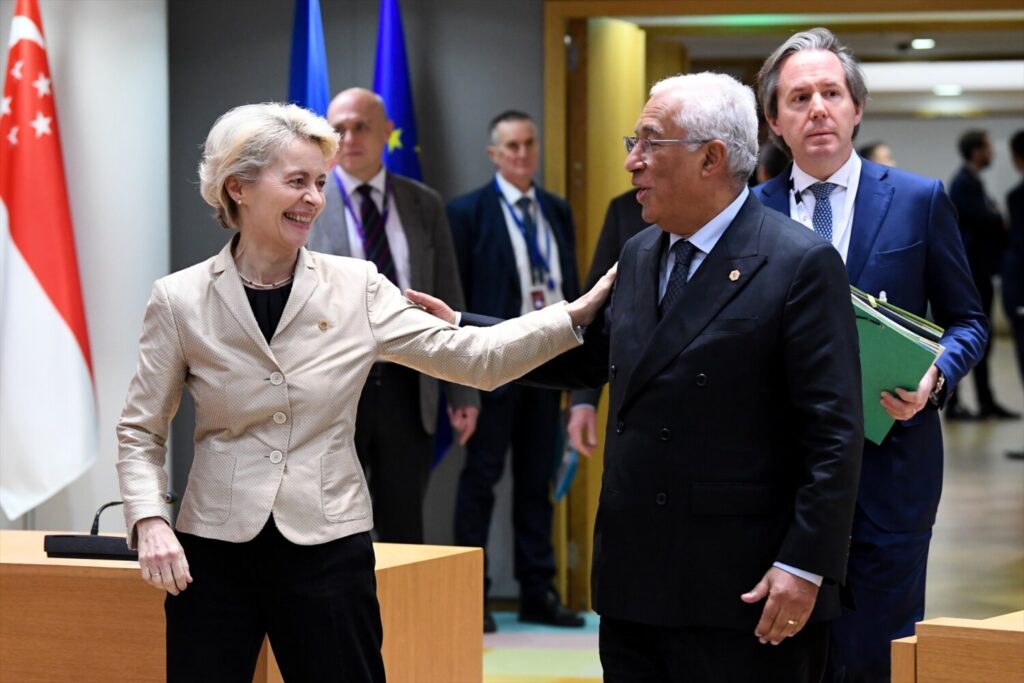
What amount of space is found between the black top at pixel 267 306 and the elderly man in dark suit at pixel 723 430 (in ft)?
1.94

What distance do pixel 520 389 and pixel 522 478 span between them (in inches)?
13.0

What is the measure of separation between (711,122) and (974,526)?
19.0 feet

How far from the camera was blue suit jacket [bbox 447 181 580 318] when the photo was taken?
5.39 m

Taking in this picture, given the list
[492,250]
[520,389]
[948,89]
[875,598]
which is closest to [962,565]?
[520,389]

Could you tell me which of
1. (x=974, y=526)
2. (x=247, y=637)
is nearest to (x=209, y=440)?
(x=247, y=637)

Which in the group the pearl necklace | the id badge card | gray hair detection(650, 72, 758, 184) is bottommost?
the id badge card

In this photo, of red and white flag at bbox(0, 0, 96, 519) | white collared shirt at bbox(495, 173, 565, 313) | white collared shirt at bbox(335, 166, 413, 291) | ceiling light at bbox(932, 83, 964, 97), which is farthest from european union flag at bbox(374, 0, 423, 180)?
ceiling light at bbox(932, 83, 964, 97)

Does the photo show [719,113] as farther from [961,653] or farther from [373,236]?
[373,236]

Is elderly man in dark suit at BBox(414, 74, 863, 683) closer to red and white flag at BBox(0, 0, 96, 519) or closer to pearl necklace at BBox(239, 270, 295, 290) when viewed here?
pearl necklace at BBox(239, 270, 295, 290)

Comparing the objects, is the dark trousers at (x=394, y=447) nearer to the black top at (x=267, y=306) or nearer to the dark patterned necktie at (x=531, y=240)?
the dark patterned necktie at (x=531, y=240)

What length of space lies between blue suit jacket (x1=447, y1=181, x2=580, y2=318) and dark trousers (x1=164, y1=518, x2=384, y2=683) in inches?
112

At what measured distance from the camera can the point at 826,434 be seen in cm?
229

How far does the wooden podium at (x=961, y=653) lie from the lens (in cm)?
254

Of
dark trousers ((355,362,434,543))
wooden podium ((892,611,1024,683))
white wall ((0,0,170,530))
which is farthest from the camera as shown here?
white wall ((0,0,170,530))
